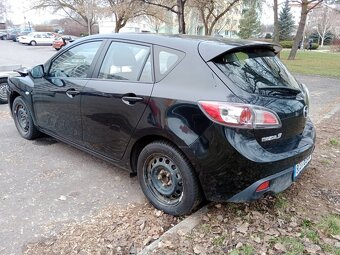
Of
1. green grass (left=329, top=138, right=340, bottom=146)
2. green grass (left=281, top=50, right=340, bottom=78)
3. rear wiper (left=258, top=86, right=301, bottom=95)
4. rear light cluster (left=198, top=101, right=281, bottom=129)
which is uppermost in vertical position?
rear wiper (left=258, top=86, right=301, bottom=95)

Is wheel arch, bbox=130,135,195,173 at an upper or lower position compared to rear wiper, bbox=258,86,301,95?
lower

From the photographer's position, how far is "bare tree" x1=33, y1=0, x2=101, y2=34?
3253 centimetres

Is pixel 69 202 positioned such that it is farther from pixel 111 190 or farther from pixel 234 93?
pixel 234 93

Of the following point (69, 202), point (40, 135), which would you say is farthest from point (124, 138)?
point (40, 135)

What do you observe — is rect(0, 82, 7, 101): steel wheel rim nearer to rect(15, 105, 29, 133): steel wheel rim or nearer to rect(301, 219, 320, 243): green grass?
rect(15, 105, 29, 133): steel wheel rim

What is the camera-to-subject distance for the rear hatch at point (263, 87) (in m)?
2.63

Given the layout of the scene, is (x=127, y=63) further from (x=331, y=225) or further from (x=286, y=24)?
(x=286, y=24)

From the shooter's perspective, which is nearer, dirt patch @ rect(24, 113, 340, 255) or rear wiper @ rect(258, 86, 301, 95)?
dirt patch @ rect(24, 113, 340, 255)

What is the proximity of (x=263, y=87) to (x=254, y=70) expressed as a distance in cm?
20

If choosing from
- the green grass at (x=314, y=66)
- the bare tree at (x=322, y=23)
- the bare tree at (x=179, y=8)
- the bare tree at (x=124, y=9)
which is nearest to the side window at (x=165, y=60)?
the green grass at (x=314, y=66)

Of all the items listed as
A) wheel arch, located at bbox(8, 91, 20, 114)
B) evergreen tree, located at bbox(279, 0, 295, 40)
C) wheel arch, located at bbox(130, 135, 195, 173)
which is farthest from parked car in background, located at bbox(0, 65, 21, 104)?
evergreen tree, located at bbox(279, 0, 295, 40)

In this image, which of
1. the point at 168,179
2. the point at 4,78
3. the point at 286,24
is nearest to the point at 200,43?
the point at 168,179

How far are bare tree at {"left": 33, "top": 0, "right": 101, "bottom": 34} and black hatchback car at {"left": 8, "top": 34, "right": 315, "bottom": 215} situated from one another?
31.1m

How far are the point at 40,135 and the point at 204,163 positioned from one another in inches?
131
